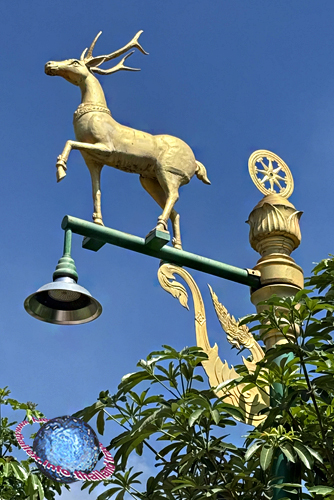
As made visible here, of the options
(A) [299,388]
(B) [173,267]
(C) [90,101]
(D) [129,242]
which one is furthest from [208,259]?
(C) [90,101]

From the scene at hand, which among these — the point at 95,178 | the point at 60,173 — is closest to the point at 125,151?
the point at 95,178

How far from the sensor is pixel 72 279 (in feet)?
14.1

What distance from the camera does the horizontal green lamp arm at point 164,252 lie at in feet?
13.6

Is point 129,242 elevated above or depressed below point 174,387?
above

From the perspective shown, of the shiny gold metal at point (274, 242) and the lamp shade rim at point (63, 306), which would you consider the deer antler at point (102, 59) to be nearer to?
the shiny gold metal at point (274, 242)

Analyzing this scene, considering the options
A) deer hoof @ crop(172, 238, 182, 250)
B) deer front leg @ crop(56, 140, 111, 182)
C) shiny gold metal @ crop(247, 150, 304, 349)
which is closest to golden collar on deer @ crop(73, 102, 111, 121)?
deer front leg @ crop(56, 140, 111, 182)

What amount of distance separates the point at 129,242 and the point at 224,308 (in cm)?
68

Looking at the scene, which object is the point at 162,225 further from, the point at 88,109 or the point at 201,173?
the point at 88,109

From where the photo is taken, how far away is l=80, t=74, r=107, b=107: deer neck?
4848mm

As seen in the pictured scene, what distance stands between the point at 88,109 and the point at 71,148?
38 cm

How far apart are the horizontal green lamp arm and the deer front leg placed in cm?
34

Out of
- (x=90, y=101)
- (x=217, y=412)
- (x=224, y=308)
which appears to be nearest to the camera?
(x=217, y=412)

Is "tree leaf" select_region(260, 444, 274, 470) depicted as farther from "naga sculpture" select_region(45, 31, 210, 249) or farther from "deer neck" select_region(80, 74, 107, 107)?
"deer neck" select_region(80, 74, 107, 107)

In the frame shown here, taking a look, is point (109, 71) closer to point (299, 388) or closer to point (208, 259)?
point (208, 259)
